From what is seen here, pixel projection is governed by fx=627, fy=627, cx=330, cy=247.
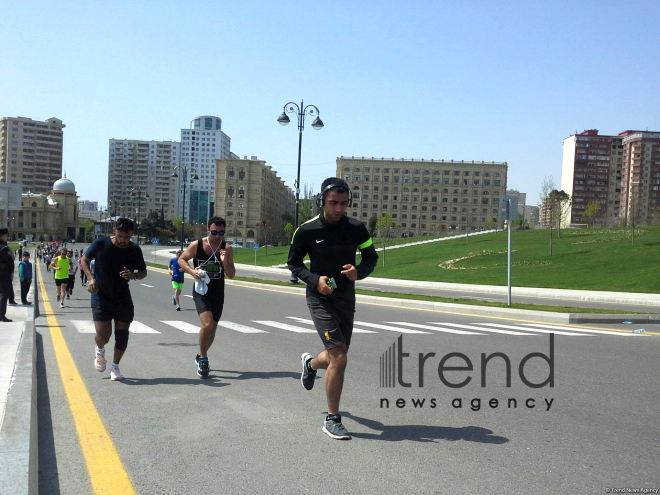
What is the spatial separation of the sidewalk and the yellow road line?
0.36 meters

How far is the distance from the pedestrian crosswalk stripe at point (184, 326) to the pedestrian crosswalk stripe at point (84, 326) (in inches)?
64.0

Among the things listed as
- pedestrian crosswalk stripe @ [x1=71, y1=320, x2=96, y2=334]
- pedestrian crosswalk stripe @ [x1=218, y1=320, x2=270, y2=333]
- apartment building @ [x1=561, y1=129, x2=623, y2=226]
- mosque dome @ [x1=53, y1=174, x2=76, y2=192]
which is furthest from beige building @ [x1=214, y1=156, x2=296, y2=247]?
pedestrian crosswalk stripe @ [x1=218, y1=320, x2=270, y2=333]

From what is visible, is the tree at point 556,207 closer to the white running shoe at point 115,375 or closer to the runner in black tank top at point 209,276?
the runner in black tank top at point 209,276

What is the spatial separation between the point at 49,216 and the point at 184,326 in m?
165

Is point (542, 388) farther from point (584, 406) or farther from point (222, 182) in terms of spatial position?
point (222, 182)

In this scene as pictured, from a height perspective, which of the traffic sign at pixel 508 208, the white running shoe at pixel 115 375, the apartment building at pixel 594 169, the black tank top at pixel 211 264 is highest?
the apartment building at pixel 594 169

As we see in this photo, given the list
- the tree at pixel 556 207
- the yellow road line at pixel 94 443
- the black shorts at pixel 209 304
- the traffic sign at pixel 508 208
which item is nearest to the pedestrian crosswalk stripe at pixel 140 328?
the yellow road line at pixel 94 443

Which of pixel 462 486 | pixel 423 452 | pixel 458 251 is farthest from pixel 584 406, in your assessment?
pixel 458 251

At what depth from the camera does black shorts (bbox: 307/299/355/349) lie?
5.08 metres

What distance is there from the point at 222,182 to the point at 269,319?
134 meters

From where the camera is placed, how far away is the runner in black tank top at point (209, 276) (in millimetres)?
7543

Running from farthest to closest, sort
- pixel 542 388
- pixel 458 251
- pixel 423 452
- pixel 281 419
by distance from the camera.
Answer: pixel 458 251, pixel 542 388, pixel 281 419, pixel 423 452

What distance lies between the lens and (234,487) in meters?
3.91

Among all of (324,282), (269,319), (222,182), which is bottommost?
(269,319)
